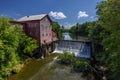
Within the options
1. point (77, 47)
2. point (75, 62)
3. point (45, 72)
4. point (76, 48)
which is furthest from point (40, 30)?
point (45, 72)

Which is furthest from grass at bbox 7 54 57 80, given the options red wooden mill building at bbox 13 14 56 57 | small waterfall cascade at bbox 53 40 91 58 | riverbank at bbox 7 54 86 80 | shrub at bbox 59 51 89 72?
small waterfall cascade at bbox 53 40 91 58

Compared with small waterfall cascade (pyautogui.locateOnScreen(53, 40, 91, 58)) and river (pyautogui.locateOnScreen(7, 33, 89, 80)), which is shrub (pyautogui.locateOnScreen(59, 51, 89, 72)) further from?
small waterfall cascade (pyautogui.locateOnScreen(53, 40, 91, 58))

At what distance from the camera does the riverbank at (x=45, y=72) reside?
955 inches

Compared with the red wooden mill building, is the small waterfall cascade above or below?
below

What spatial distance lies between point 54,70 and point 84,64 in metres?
4.98

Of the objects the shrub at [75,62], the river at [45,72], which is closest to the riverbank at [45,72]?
the river at [45,72]

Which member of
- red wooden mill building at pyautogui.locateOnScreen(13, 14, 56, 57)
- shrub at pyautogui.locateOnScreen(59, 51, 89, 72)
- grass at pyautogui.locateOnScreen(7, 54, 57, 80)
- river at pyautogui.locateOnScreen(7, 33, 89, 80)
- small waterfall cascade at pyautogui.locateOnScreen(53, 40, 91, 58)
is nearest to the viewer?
river at pyautogui.locateOnScreen(7, 33, 89, 80)

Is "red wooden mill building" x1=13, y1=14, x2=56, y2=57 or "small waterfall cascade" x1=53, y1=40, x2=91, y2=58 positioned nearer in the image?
"small waterfall cascade" x1=53, y1=40, x2=91, y2=58

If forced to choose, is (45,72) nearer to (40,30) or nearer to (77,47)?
(77,47)

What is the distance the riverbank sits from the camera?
79.6ft

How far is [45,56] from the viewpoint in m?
36.8

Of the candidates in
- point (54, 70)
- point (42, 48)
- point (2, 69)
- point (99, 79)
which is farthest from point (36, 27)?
point (99, 79)

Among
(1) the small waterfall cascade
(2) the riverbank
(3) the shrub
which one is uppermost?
(1) the small waterfall cascade

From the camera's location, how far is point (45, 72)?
Result: 26703 millimetres
